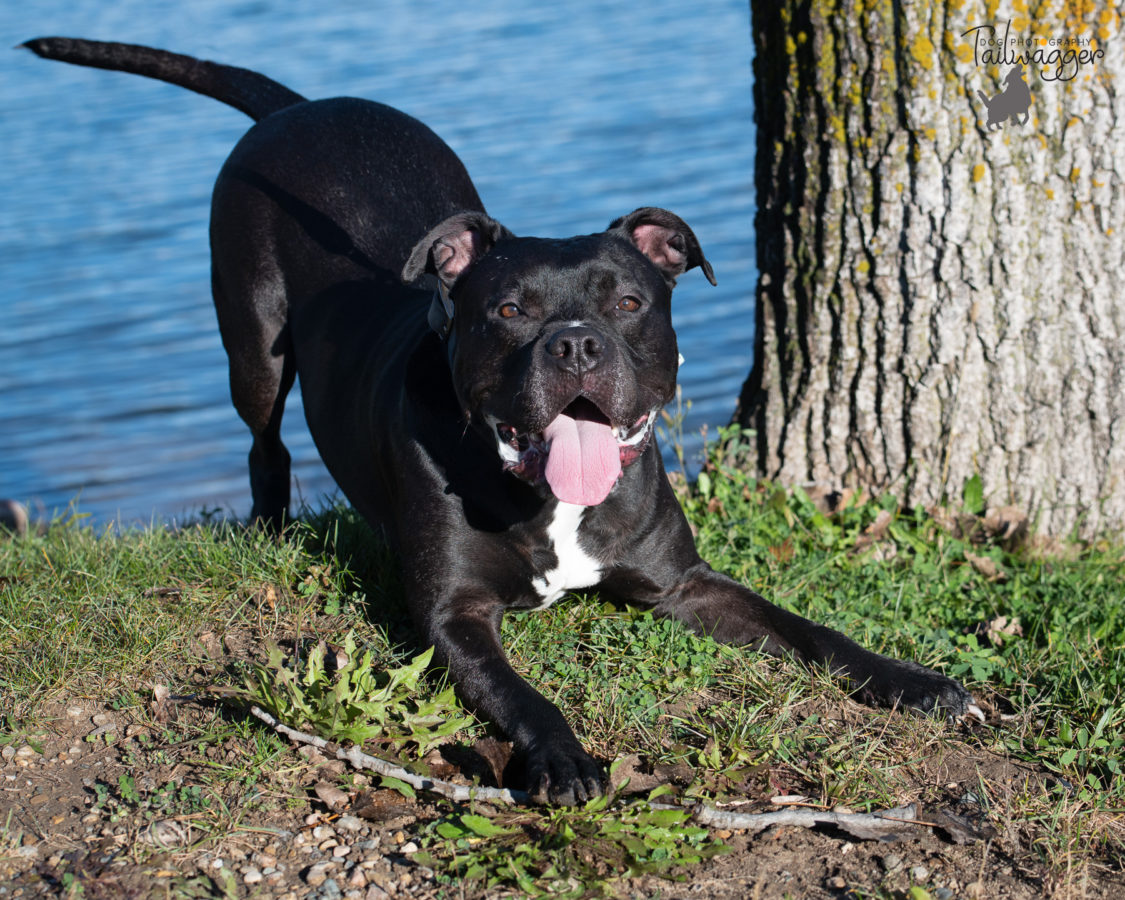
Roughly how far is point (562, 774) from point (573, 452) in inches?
36.8

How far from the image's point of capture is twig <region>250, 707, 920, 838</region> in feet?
9.52

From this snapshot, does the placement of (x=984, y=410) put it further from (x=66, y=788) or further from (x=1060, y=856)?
(x=66, y=788)

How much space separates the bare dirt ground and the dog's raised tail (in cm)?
313

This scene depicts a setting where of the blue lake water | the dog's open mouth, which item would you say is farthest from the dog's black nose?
the blue lake water

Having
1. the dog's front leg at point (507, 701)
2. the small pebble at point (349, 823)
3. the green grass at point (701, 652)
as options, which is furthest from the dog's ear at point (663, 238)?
the small pebble at point (349, 823)

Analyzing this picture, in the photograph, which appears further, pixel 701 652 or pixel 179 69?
pixel 179 69

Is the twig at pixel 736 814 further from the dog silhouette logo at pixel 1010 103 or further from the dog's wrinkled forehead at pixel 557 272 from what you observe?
the dog silhouette logo at pixel 1010 103

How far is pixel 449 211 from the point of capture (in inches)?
196

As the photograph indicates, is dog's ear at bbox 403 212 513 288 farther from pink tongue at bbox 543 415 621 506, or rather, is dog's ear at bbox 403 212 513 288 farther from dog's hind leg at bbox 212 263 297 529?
dog's hind leg at bbox 212 263 297 529

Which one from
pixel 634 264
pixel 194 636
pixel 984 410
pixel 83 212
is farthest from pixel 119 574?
pixel 83 212

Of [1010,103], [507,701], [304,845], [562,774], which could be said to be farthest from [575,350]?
[1010,103]

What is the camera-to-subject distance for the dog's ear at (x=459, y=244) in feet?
12.1

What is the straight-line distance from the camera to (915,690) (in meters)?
3.52

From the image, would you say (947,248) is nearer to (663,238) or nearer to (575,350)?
(663,238)
